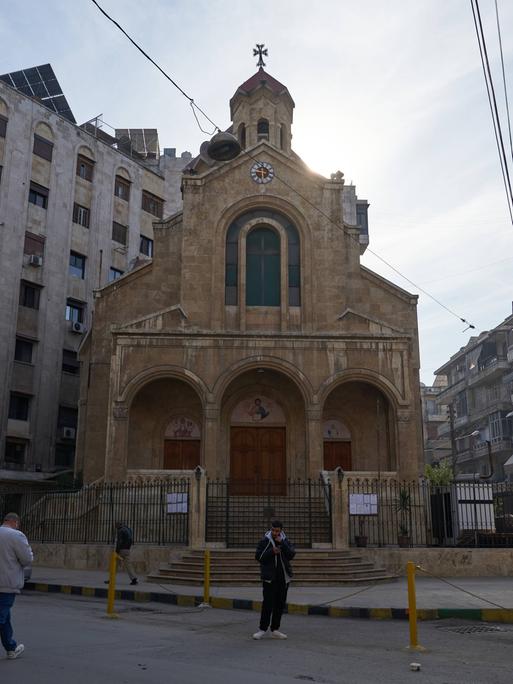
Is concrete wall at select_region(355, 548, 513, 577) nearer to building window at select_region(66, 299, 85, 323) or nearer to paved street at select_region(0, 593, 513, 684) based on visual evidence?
paved street at select_region(0, 593, 513, 684)

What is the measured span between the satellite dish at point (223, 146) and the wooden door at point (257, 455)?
42.3 ft

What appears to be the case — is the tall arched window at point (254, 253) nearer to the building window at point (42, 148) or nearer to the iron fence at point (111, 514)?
the iron fence at point (111, 514)

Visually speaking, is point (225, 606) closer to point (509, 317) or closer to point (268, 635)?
point (268, 635)

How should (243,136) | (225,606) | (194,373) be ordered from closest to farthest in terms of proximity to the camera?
1. (225,606)
2. (194,373)
3. (243,136)

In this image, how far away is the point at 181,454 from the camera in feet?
83.1

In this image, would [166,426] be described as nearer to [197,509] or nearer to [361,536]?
[197,509]

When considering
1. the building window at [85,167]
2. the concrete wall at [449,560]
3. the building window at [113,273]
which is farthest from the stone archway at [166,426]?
the building window at [85,167]

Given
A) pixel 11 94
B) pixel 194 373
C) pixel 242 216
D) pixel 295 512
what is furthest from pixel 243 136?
pixel 295 512

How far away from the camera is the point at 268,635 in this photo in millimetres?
9328

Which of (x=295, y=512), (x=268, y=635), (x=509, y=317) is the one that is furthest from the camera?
(x=509, y=317)

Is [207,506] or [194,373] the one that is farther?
[194,373]

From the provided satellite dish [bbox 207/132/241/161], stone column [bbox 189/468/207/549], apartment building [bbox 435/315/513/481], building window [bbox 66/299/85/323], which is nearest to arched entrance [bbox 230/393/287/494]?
stone column [bbox 189/468/207/549]

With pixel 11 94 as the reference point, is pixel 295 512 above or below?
below

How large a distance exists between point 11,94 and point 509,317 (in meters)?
34.3
